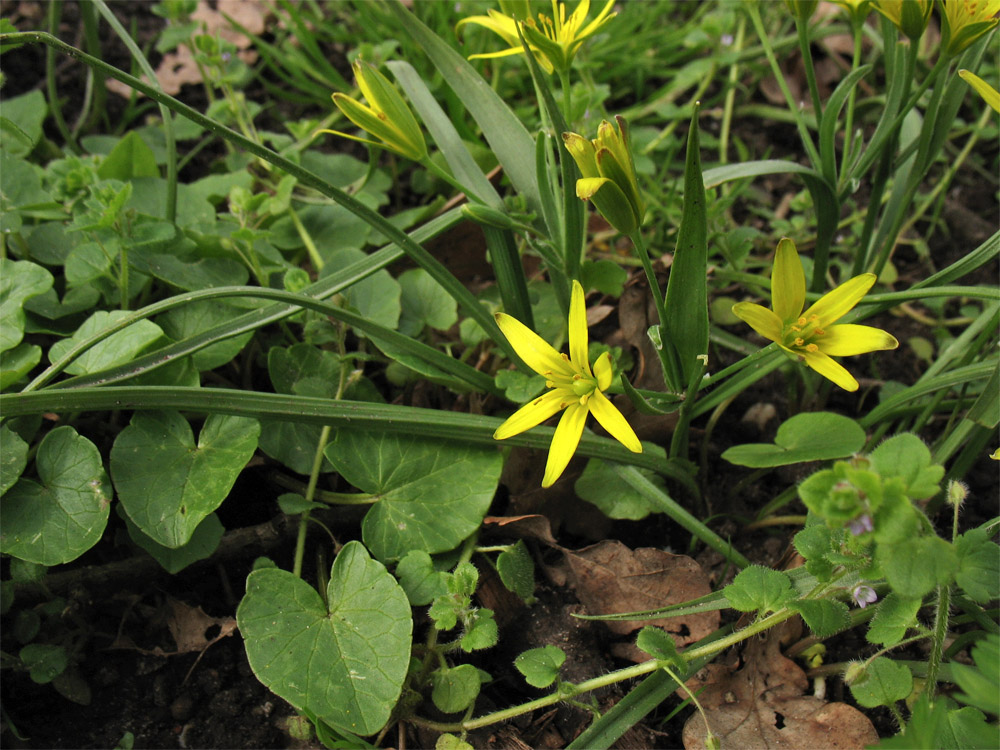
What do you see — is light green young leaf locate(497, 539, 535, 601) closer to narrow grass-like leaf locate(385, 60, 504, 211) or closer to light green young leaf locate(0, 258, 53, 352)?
narrow grass-like leaf locate(385, 60, 504, 211)

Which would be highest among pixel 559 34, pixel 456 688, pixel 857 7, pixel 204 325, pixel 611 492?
pixel 857 7

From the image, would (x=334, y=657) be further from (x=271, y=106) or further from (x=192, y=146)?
(x=271, y=106)

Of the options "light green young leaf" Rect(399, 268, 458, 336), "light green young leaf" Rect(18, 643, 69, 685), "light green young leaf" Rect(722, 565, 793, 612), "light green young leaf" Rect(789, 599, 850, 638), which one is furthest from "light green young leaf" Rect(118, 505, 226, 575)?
"light green young leaf" Rect(789, 599, 850, 638)

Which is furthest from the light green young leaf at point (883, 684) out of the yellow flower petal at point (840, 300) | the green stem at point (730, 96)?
the green stem at point (730, 96)

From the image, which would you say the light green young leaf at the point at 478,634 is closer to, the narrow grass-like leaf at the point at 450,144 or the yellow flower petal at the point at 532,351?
the yellow flower petal at the point at 532,351

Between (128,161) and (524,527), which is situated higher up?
(128,161)

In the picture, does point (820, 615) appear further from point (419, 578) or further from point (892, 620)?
point (419, 578)

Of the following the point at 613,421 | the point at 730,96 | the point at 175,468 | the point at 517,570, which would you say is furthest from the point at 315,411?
the point at 730,96
